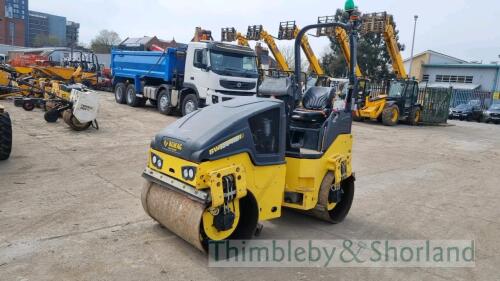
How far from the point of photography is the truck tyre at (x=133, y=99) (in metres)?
17.0

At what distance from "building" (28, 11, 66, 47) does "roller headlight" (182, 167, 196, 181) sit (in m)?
85.8

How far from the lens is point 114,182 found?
6.04 metres

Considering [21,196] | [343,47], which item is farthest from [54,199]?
[343,47]

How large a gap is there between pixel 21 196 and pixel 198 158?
10.0 feet

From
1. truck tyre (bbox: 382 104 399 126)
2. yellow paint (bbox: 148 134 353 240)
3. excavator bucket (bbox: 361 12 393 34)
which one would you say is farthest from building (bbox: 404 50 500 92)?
yellow paint (bbox: 148 134 353 240)

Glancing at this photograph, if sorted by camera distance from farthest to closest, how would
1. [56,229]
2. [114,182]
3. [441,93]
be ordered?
1. [441,93]
2. [114,182]
3. [56,229]

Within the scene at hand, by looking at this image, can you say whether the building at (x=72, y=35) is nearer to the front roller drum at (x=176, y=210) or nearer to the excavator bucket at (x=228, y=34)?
the excavator bucket at (x=228, y=34)

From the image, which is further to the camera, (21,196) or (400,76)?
(400,76)

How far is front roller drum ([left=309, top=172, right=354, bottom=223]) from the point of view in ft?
14.9

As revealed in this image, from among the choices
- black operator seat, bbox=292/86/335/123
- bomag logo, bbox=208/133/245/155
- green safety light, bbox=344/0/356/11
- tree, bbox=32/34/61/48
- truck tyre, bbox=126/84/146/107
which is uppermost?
tree, bbox=32/34/61/48

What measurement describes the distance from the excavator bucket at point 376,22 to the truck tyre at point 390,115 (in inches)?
144

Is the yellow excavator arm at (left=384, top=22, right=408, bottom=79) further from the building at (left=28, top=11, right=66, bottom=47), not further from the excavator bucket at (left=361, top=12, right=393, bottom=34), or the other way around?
the building at (left=28, top=11, right=66, bottom=47)

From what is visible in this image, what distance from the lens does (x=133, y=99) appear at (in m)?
17.0

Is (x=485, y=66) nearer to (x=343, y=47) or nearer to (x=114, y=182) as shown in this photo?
(x=343, y=47)
